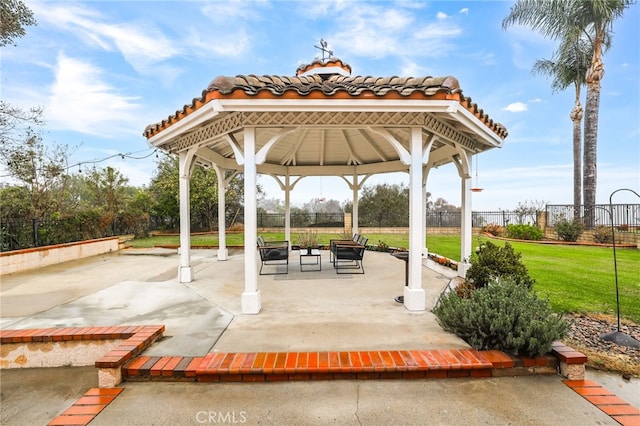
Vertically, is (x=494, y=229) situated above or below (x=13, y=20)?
below

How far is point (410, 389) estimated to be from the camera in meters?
2.59

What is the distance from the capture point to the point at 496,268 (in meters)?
4.37

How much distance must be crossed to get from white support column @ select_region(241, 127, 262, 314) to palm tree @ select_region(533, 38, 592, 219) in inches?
733

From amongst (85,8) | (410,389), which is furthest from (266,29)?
(410,389)

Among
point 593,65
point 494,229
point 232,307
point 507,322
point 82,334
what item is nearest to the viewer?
point 507,322

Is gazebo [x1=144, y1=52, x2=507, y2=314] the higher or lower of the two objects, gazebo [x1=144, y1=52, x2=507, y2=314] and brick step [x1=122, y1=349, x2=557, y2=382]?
the higher

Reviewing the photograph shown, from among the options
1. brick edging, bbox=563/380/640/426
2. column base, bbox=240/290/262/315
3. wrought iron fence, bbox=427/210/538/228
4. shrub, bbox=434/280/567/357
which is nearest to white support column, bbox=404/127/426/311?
shrub, bbox=434/280/567/357

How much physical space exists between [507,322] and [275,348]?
7.94 ft

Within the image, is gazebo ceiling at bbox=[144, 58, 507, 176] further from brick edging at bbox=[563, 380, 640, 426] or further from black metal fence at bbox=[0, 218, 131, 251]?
black metal fence at bbox=[0, 218, 131, 251]

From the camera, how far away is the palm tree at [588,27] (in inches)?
553

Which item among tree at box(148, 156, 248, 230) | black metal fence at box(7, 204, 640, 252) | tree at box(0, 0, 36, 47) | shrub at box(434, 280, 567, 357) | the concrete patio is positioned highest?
tree at box(0, 0, 36, 47)

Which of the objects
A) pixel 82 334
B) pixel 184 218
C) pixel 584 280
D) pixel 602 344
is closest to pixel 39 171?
pixel 184 218

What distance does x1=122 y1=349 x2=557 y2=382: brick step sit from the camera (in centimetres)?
271

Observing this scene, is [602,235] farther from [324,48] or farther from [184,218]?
[184,218]
